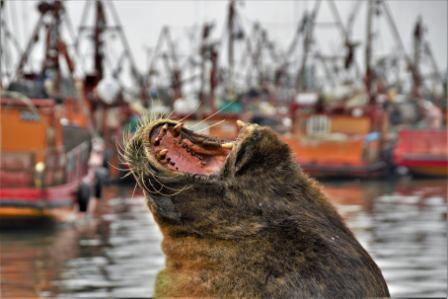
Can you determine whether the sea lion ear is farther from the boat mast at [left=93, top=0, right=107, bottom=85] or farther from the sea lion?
the boat mast at [left=93, top=0, right=107, bottom=85]

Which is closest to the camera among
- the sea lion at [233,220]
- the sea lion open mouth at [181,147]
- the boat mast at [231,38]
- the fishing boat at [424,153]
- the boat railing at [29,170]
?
the sea lion at [233,220]

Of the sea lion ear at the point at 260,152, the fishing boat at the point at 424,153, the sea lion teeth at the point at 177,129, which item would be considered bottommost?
the fishing boat at the point at 424,153

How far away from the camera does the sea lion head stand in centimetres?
555

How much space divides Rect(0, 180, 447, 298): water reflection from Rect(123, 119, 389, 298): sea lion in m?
7.69

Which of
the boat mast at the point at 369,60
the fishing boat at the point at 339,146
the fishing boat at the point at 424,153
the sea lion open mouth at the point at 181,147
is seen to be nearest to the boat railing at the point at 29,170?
the fishing boat at the point at 339,146

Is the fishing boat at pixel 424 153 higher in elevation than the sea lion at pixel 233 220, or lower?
lower

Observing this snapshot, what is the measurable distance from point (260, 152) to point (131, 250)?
1360 centimetres

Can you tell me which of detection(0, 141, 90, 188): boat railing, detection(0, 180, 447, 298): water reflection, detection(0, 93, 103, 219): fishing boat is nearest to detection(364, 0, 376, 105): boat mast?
detection(0, 180, 447, 298): water reflection

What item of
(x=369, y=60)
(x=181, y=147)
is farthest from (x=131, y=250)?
(x=369, y=60)

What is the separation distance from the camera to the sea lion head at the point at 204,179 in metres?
5.55

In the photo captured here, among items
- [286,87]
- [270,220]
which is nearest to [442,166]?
[270,220]

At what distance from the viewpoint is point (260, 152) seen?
5.64 meters

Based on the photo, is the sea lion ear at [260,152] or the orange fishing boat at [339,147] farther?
the orange fishing boat at [339,147]

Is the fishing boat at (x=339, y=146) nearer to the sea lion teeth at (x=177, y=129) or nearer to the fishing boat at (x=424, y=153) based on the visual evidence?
the fishing boat at (x=424, y=153)
